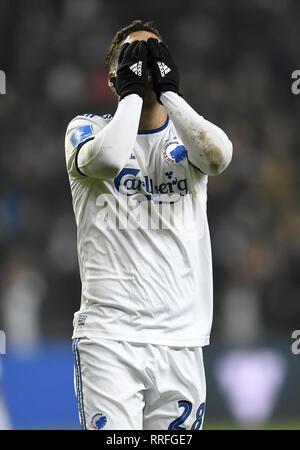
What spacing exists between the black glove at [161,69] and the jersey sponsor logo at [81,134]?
33cm

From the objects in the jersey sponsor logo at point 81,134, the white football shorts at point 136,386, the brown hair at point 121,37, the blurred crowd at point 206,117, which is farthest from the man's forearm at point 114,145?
the blurred crowd at point 206,117

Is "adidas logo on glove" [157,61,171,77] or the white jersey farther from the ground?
"adidas logo on glove" [157,61,171,77]

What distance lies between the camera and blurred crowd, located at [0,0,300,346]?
27.4 ft

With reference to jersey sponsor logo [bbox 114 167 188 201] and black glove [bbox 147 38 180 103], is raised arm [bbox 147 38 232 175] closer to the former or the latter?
black glove [bbox 147 38 180 103]

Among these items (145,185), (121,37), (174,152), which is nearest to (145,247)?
(145,185)

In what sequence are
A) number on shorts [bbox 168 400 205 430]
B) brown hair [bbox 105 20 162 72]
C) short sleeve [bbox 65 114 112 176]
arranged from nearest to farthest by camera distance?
number on shorts [bbox 168 400 205 430] → short sleeve [bbox 65 114 112 176] → brown hair [bbox 105 20 162 72]

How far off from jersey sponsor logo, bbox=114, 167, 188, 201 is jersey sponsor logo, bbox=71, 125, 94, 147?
0.21 metres

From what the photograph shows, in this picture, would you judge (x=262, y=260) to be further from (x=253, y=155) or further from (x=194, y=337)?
(x=194, y=337)

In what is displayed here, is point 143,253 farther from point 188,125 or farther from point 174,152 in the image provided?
point 188,125

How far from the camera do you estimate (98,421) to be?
3240 mm

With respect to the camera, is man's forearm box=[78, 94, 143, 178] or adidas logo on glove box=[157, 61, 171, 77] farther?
adidas logo on glove box=[157, 61, 171, 77]

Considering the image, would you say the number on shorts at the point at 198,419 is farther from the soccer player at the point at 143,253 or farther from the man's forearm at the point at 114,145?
the man's forearm at the point at 114,145

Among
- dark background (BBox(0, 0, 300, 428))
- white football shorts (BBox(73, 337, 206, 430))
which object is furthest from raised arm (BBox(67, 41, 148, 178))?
dark background (BBox(0, 0, 300, 428))

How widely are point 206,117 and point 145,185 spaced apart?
6063 mm
